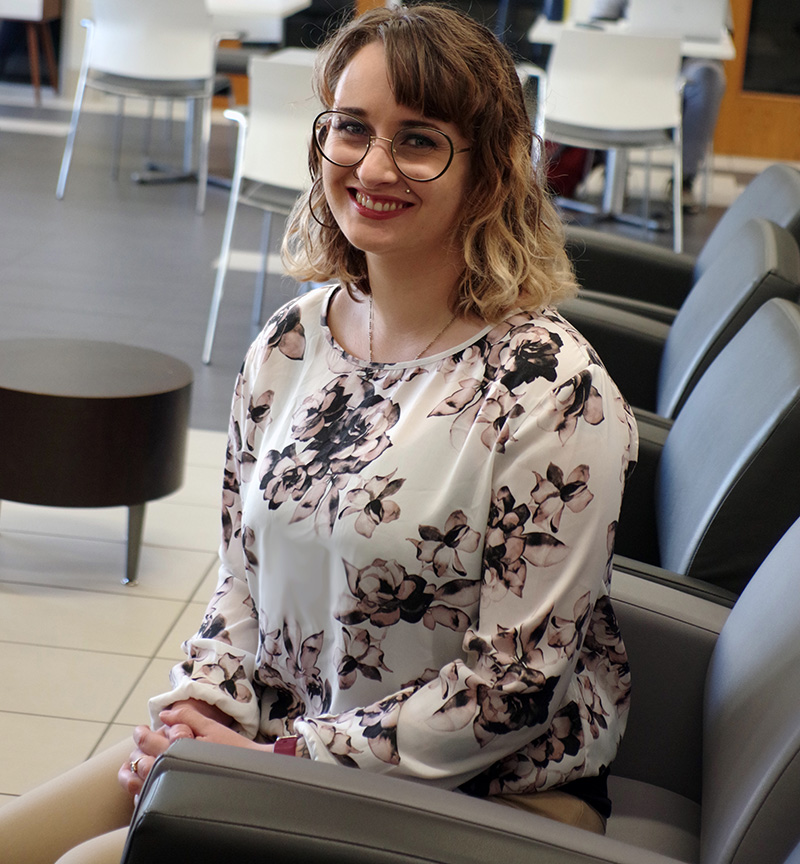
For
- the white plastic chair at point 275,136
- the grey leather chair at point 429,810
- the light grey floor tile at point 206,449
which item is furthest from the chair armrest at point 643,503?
the white plastic chair at point 275,136

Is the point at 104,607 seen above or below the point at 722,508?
below

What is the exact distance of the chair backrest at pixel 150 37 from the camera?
5832 millimetres

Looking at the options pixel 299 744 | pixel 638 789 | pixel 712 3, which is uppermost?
pixel 712 3

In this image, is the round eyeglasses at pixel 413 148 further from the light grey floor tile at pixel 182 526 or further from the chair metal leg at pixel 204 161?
the chair metal leg at pixel 204 161

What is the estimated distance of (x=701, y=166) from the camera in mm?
7332

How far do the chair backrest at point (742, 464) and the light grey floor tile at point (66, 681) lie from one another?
43.5 inches

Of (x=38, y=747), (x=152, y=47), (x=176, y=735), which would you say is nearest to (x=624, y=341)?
(x=38, y=747)

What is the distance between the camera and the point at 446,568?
3.95 ft

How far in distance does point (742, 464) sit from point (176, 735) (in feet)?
2.59

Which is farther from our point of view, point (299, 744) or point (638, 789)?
point (638, 789)

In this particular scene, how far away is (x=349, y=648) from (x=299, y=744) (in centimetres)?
11

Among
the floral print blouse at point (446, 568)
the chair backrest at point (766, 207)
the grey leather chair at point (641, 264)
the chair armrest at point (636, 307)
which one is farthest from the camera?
the grey leather chair at point (641, 264)

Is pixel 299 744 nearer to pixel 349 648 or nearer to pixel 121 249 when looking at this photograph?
pixel 349 648

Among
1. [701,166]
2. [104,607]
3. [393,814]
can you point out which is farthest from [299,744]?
[701,166]
